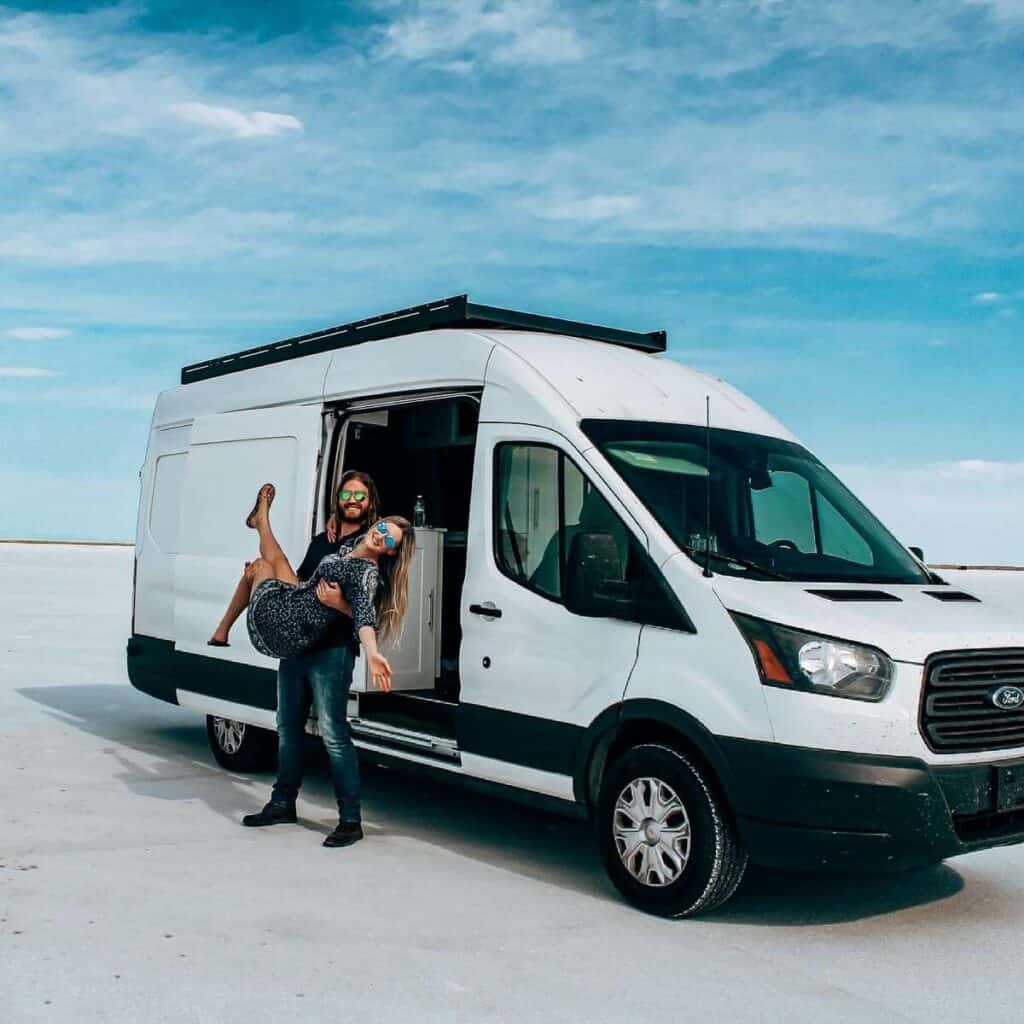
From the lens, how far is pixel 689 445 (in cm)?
670

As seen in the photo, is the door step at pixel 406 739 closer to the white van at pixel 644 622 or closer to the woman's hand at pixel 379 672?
the white van at pixel 644 622

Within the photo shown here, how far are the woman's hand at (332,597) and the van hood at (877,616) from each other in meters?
2.08

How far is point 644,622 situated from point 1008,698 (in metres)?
1.53

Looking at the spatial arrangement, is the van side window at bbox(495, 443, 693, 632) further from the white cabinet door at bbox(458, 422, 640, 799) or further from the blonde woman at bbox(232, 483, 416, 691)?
the blonde woman at bbox(232, 483, 416, 691)

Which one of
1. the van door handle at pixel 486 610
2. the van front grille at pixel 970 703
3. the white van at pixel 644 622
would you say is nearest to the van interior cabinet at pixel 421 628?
the white van at pixel 644 622

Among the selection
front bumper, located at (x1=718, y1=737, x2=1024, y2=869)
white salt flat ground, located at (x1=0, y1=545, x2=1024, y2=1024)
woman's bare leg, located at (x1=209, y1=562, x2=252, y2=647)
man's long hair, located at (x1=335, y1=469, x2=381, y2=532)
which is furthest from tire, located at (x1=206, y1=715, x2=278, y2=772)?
front bumper, located at (x1=718, y1=737, x2=1024, y2=869)

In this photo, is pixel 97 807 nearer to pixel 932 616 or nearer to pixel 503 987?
pixel 503 987

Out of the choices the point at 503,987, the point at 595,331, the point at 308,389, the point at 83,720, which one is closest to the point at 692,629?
the point at 503,987

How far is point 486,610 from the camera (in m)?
6.68

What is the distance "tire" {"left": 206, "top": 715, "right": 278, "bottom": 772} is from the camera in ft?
29.6

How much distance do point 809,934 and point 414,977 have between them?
69.1 inches

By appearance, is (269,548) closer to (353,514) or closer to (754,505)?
(353,514)

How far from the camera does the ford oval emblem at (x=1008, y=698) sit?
5.66 m

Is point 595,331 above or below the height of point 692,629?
above
